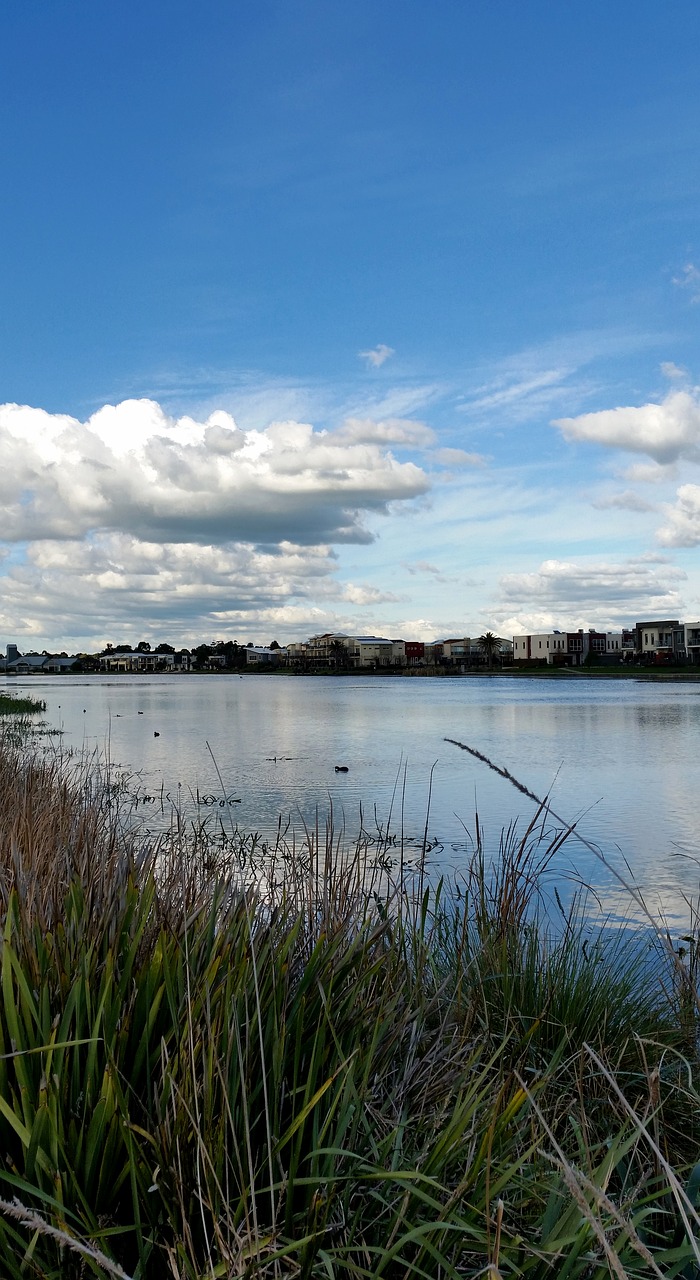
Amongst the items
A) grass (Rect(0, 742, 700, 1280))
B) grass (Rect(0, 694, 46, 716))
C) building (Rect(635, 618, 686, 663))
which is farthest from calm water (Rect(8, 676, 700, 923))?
building (Rect(635, 618, 686, 663))

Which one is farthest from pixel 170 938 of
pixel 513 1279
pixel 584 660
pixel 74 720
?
pixel 584 660

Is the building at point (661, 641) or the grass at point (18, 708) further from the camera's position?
the building at point (661, 641)

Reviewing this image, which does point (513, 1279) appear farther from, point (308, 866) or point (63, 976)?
point (308, 866)

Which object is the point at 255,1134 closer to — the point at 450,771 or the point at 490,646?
the point at 450,771

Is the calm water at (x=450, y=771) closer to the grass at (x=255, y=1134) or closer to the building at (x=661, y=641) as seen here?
the grass at (x=255, y=1134)

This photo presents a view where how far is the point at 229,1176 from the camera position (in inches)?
103

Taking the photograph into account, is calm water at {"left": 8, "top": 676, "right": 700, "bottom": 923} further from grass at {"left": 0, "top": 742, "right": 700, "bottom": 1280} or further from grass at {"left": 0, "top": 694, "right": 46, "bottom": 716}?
grass at {"left": 0, "top": 742, "right": 700, "bottom": 1280}

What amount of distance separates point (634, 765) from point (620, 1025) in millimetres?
20656

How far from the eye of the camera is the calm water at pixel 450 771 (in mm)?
12953

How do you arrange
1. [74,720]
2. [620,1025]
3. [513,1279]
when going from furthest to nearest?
[74,720] → [620,1025] → [513,1279]

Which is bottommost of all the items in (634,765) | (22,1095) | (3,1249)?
(634,765)

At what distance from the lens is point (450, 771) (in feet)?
74.0

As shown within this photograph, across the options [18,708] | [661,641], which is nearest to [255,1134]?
[18,708]

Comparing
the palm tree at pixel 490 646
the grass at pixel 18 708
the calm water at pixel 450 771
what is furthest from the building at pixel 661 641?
the grass at pixel 18 708
